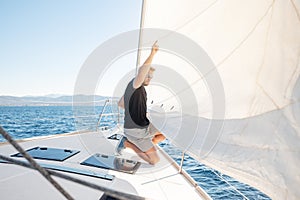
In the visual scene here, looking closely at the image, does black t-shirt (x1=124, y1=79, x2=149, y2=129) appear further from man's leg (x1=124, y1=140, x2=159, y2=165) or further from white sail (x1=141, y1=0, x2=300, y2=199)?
white sail (x1=141, y1=0, x2=300, y2=199)

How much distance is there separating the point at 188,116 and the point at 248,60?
14.5 inches

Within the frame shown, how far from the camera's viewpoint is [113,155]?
74.0 inches

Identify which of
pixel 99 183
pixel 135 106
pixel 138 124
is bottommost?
pixel 99 183

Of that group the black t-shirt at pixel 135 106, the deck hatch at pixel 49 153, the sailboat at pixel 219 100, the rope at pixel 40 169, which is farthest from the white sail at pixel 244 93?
the deck hatch at pixel 49 153

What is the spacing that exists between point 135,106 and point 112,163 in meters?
0.54

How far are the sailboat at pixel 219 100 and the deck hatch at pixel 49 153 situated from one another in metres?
0.06

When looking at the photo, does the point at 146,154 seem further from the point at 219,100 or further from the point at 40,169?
the point at 40,169

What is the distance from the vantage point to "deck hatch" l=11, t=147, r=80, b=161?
65.2 inches

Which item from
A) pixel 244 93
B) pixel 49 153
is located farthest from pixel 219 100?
pixel 49 153

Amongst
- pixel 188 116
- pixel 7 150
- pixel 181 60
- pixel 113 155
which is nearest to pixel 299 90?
pixel 188 116

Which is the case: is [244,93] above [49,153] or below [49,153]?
above

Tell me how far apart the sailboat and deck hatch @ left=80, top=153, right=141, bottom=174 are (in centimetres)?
2

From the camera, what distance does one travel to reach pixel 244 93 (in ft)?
2.17

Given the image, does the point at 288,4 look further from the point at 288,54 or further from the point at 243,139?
the point at 243,139
